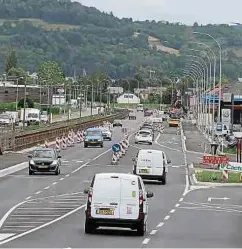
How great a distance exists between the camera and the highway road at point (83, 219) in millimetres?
22016

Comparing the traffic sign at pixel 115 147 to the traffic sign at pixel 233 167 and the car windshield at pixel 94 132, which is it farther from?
the car windshield at pixel 94 132

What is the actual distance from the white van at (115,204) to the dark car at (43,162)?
87.9ft

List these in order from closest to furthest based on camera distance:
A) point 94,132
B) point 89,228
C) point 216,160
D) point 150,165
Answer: point 89,228 → point 150,165 → point 216,160 → point 94,132

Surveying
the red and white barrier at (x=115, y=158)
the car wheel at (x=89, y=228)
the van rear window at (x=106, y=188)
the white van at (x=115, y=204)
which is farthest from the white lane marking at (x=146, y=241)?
the red and white barrier at (x=115, y=158)

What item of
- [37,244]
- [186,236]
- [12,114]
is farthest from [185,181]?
[12,114]

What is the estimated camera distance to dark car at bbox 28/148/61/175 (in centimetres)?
4984

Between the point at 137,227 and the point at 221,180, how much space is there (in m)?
26.2

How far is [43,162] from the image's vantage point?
164 feet

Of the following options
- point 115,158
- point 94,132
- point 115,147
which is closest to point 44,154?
point 115,147

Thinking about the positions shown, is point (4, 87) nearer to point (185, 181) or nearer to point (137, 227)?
point (185, 181)

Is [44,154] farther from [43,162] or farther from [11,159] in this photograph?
[11,159]

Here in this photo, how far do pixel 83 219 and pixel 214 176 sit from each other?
76.2 ft

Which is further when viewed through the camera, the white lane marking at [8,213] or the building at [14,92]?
the building at [14,92]

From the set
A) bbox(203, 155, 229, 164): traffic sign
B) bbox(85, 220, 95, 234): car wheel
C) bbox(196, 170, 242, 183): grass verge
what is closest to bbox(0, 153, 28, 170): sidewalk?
bbox(196, 170, 242, 183): grass verge
